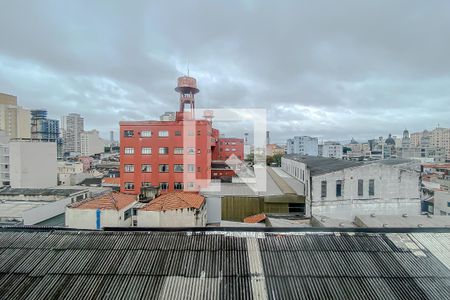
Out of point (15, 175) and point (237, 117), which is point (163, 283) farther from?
point (15, 175)

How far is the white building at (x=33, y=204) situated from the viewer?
1598cm

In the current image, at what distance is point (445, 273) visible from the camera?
5.30 m

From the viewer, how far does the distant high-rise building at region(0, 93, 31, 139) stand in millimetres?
51287

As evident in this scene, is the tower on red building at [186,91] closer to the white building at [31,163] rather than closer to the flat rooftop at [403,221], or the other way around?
the flat rooftop at [403,221]

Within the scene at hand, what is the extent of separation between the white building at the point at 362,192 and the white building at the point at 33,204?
17.8 meters

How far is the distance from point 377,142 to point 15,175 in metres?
106

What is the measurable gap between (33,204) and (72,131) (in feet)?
267

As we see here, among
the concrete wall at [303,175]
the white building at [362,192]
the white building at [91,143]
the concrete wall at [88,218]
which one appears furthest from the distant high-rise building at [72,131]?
the white building at [362,192]

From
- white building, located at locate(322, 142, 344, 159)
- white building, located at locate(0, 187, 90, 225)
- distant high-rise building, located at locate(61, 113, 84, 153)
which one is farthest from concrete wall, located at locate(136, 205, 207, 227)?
distant high-rise building, located at locate(61, 113, 84, 153)

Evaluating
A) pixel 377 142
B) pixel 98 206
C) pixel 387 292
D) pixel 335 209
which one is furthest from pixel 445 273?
pixel 377 142

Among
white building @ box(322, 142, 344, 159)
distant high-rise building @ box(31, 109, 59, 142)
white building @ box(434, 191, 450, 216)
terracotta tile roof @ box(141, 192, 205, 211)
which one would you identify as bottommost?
white building @ box(434, 191, 450, 216)

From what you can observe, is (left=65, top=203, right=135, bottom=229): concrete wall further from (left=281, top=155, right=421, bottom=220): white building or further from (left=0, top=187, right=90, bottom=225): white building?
(left=281, top=155, right=421, bottom=220): white building

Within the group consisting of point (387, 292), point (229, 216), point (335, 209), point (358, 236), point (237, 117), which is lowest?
point (229, 216)

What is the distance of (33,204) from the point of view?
18453 millimetres
